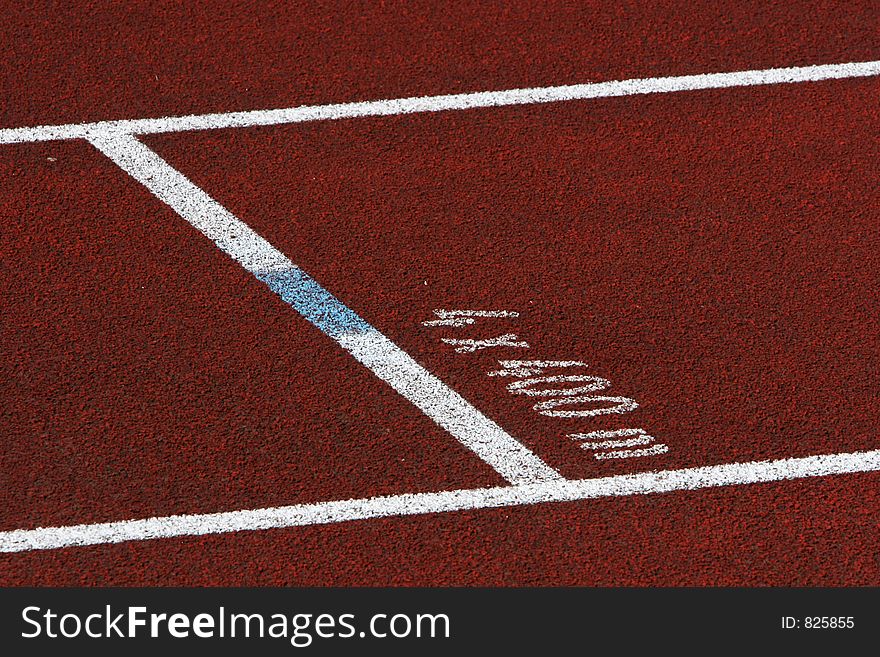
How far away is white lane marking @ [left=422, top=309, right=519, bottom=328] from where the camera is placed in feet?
16.1

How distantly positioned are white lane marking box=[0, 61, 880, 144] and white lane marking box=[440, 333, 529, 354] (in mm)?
1580

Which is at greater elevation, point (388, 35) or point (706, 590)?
point (388, 35)

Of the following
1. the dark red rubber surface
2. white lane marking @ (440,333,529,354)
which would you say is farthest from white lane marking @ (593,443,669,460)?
white lane marking @ (440,333,529,354)

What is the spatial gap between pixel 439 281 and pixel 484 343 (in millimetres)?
396

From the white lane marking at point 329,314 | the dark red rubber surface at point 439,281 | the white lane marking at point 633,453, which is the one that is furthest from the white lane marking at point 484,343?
the white lane marking at point 633,453

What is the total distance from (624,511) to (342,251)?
1591mm

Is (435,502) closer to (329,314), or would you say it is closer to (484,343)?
(484,343)

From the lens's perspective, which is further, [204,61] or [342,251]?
[204,61]

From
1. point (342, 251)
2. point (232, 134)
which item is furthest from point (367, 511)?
point (232, 134)

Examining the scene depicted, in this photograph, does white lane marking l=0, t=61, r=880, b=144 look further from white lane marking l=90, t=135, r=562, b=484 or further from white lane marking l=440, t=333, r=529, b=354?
white lane marking l=440, t=333, r=529, b=354

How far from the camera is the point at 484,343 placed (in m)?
4.83

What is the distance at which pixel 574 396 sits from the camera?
15.3 feet

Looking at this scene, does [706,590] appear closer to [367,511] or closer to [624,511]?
[624,511]

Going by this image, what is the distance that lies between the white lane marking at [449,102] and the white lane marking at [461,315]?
55.7 inches
